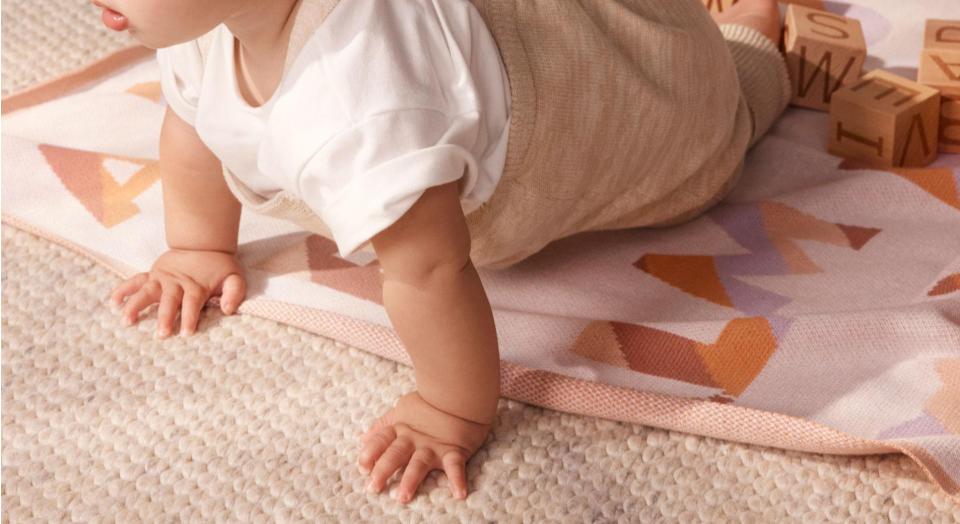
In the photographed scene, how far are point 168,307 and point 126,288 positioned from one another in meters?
0.05

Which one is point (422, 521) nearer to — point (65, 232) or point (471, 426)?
point (471, 426)

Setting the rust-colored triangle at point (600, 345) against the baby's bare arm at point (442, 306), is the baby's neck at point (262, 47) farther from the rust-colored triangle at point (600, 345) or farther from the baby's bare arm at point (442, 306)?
the rust-colored triangle at point (600, 345)

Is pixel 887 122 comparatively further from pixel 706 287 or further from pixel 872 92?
pixel 706 287

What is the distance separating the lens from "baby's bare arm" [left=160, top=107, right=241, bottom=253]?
91 cm

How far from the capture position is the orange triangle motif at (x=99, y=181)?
1.02 metres

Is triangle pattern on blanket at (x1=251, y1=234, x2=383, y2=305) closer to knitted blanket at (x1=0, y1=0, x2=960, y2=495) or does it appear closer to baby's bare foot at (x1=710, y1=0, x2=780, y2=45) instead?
knitted blanket at (x1=0, y1=0, x2=960, y2=495)

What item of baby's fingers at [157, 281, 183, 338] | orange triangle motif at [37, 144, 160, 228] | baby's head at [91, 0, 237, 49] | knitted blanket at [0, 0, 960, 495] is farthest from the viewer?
orange triangle motif at [37, 144, 160, 228]

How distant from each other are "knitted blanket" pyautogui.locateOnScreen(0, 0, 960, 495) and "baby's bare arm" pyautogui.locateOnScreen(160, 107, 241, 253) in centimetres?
4

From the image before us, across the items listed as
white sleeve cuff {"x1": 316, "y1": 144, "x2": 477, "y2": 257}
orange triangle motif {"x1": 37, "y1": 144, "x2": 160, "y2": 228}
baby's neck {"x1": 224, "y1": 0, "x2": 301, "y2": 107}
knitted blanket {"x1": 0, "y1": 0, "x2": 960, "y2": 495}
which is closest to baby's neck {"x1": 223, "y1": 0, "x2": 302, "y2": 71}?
baby's neck {"x1": 224, "y1": 0, "x2": 301, "y2": 107}

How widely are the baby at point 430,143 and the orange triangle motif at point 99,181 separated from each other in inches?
4.0

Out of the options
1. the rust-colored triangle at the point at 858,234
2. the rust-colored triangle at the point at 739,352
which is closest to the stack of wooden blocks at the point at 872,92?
the rust-colored triangle at the point at 858,234

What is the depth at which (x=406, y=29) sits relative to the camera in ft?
A: 2.38

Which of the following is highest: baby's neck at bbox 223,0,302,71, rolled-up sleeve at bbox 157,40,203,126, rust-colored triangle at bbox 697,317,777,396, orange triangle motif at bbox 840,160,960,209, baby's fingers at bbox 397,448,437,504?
baby's neck at bbox 223,0,302,71

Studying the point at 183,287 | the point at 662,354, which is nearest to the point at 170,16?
the point at 183,287
